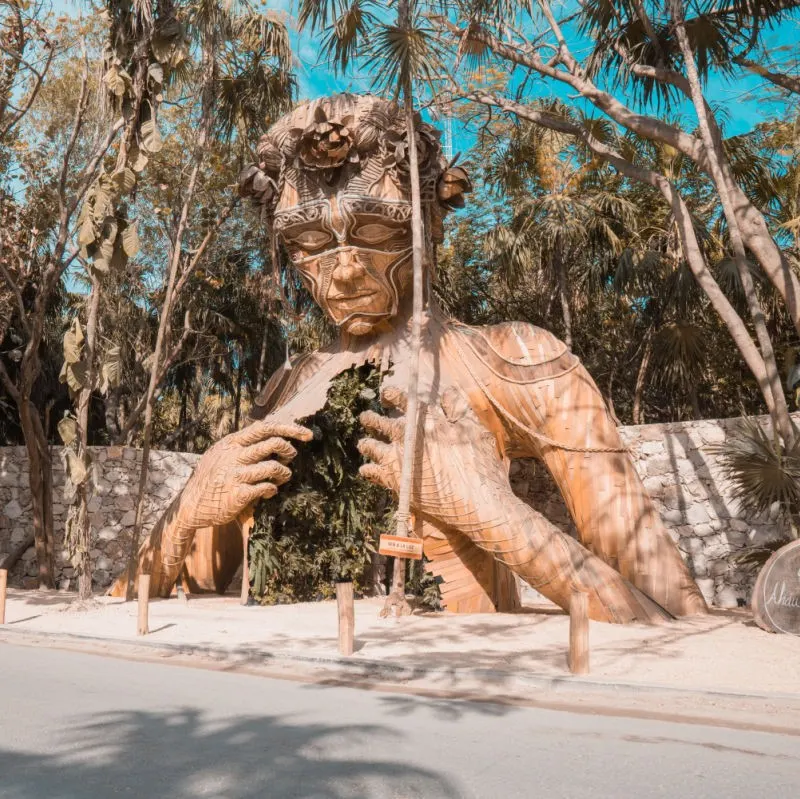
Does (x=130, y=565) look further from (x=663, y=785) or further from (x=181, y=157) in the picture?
(x=663, y=785)

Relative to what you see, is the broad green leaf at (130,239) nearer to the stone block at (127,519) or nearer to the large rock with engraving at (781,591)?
the stone block at (127,519)

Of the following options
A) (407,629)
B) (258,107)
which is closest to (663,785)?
(407,629)

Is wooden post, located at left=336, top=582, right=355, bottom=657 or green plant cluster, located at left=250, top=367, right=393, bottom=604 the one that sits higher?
green plant cluster, located at left=250, top=367, right=393, bottom=604

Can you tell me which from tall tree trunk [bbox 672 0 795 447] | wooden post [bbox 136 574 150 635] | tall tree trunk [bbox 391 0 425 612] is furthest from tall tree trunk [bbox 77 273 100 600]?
tall tree trunk [bbox 672 0 795 447]

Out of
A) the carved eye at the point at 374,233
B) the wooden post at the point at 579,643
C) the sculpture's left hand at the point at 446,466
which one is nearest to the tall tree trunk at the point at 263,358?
the carved eye at the point at 374,233

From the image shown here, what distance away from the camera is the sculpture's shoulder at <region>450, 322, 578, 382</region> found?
9594 mm

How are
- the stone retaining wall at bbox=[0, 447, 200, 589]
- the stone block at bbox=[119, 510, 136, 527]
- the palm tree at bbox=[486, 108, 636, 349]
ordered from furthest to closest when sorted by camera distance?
the stone block at bbox=[119, 510, 136, 527] < the stone retaining wall at bbox=[0, 447, 200, 589] < the palm tree at bbox=[486, 108, 636, 349]

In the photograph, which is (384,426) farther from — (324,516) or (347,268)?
(324,516)

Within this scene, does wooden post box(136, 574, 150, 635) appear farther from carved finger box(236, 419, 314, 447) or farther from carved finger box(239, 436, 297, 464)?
carved finger box(236, 419, 314, 447)

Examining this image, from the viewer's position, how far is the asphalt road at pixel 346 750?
10.8 feet

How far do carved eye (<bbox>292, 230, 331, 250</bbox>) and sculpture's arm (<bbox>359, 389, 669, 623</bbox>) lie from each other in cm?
204

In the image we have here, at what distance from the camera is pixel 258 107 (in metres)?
12.3

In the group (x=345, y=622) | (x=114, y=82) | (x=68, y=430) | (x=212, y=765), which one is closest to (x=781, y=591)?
(x=345, y=622)

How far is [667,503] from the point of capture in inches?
447
